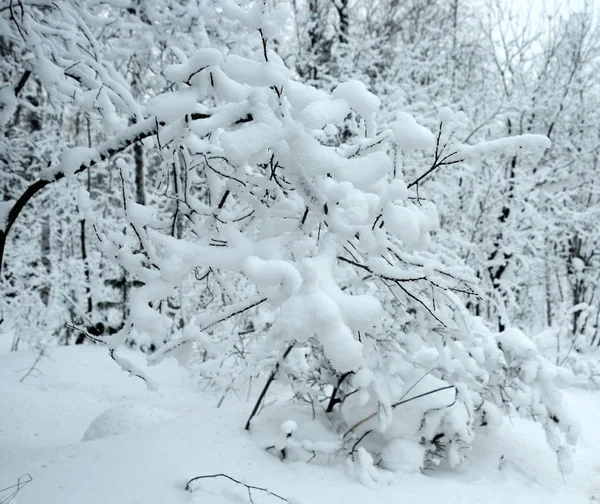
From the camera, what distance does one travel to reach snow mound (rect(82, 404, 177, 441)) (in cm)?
405

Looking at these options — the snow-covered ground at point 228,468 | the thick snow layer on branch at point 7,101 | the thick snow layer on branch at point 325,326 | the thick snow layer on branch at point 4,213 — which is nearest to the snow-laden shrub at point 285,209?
the thick snow layer on branch at point 325,326

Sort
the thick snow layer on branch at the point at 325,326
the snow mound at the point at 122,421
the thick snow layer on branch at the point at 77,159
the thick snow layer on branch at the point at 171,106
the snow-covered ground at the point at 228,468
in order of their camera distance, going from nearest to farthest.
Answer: the thick snow layer on branch at the point at 325,326 < the thick snow layer on branch at the point at 171,106 < the thick snow layer on branch at the point at 77,159 < the snow-covered ground at the point at 228,468 < the snow mound at the point at 122,421

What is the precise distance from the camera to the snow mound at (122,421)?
4.05m

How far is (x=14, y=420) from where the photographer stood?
5.18 meters

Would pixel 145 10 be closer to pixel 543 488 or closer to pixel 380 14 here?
pixel 543 488

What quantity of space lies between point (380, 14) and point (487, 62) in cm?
281

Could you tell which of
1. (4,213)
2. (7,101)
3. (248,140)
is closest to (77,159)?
(4,213)

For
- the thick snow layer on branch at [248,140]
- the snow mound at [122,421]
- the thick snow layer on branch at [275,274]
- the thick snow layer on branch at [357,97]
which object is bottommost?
the snow mound at [122,421]

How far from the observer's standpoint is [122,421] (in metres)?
4.17

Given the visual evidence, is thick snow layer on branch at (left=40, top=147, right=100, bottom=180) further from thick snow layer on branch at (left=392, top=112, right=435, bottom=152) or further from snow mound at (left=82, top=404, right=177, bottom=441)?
snow mound at (left=82, top=404, right=177, bottom=441)

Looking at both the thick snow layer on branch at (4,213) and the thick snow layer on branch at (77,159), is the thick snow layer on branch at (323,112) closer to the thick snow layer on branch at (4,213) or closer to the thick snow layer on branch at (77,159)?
the thick snow layer on branch at (77,159)

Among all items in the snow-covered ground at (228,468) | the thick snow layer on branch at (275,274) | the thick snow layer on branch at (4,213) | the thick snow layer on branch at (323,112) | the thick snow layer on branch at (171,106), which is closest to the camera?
the thick snow layer on branch at (275,274)

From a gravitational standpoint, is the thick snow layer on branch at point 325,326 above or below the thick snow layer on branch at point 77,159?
below

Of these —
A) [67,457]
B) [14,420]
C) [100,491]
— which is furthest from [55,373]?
[100,491]
